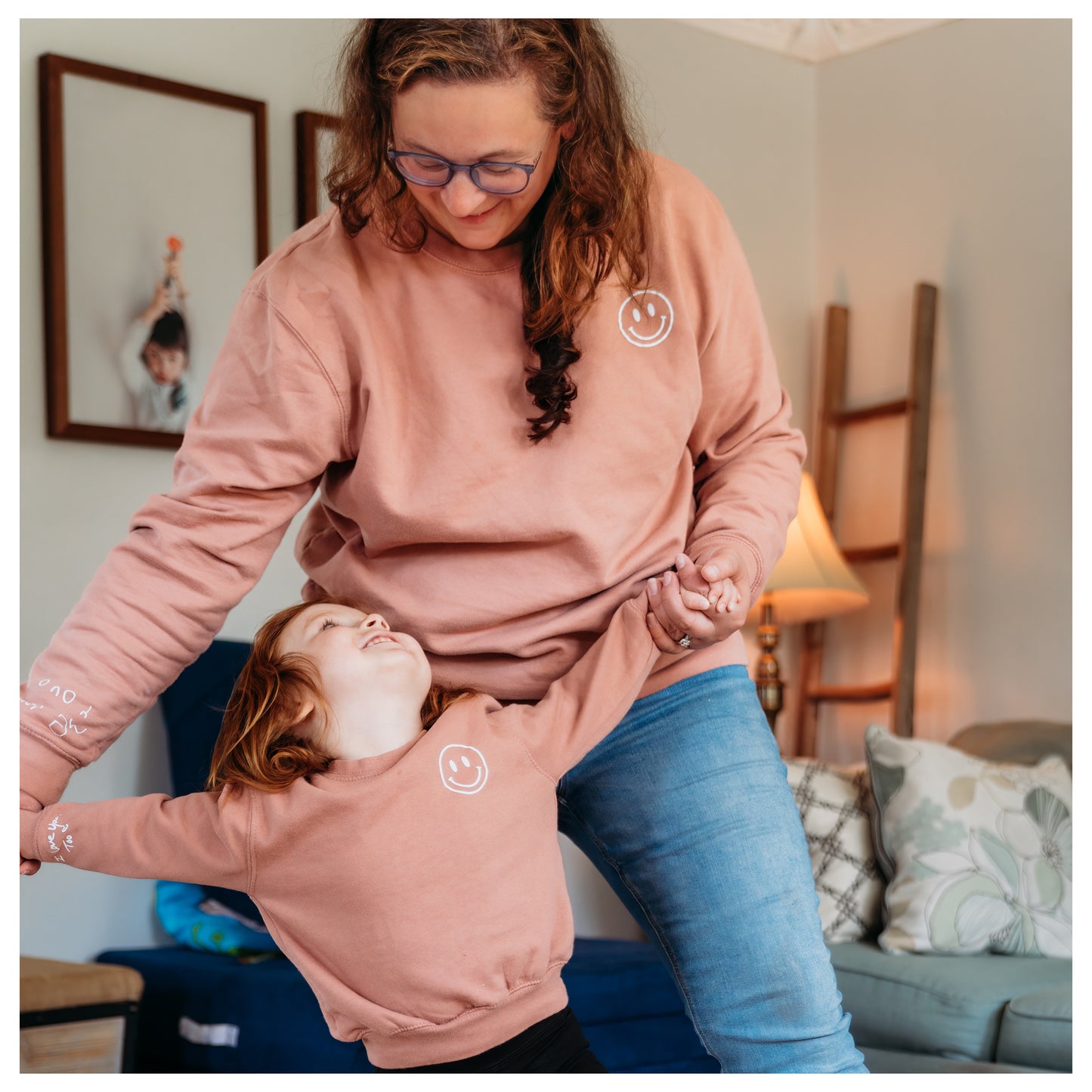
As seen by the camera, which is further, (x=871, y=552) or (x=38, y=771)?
(x=871, y=552)

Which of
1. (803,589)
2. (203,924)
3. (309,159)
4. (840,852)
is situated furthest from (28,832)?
(803,589)

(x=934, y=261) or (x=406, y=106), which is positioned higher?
(x=934, y=261)

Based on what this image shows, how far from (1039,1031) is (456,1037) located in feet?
4.61

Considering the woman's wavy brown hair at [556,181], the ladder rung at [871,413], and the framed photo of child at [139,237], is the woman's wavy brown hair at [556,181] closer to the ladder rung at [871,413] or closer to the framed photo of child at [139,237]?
the framed photo of child at [139,237]

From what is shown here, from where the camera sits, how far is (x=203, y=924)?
266 cm

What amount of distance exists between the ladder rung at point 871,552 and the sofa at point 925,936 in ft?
2.29

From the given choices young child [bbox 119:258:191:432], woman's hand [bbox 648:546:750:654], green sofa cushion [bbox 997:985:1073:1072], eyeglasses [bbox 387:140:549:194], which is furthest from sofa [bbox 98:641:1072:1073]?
eyeglasses [bbox 387:140:549:194]

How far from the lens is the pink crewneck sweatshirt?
130cm

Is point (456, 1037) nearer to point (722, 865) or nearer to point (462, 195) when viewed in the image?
point (722, 865)

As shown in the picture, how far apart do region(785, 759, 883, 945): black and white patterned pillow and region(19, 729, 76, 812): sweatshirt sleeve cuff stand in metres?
1.90

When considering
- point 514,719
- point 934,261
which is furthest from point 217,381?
point 934,261
